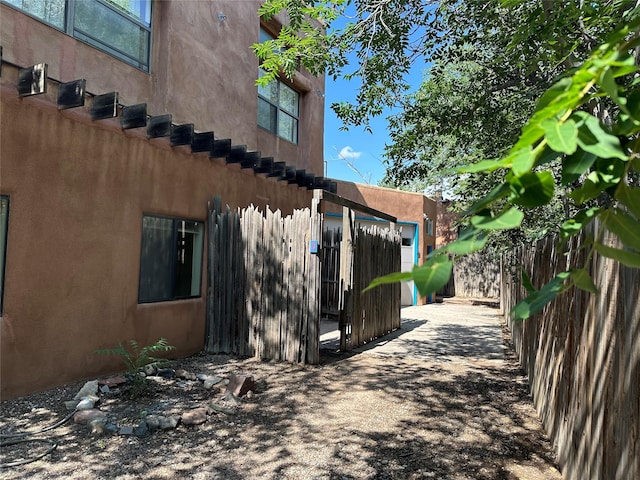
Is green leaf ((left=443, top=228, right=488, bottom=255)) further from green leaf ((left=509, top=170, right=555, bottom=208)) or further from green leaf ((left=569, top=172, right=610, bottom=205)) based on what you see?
green leaf ((left=569, top=172, right=610, bottom=205))

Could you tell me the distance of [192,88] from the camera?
7758 millimetres

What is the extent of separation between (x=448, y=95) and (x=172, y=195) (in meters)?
5.13

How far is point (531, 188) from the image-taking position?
934mm

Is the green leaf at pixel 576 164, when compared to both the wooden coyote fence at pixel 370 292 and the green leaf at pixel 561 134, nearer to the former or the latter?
the green leaf at pixel 561 134

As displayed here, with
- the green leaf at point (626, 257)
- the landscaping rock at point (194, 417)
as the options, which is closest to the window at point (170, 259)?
the landscaping rock at point (194, 417)

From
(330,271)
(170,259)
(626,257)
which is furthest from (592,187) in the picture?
(330,271)

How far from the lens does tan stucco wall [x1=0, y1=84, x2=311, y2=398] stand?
15.6 feet

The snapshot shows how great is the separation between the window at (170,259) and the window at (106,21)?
2608 mm

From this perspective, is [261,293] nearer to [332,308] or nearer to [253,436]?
[253,436]

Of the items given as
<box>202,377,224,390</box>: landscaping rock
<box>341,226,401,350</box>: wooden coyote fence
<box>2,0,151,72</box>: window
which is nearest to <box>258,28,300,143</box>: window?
<box>2,0,151,72</box>: window

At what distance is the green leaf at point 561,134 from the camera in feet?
2.68

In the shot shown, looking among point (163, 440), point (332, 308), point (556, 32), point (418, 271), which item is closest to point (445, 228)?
point (332, 308)

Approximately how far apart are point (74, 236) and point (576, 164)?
5783mm

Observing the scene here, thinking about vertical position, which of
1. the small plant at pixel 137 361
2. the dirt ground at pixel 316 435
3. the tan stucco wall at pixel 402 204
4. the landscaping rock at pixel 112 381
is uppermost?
the tan stucco wall at pixel 402 204
